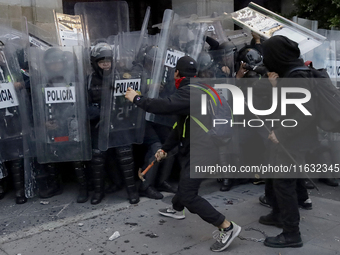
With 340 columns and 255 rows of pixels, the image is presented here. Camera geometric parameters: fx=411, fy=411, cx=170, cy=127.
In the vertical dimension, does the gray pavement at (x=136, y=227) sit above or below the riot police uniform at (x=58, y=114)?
below

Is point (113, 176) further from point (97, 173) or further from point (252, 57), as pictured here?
point (252, 57)

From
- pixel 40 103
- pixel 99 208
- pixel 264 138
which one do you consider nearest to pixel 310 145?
pixel 264 138

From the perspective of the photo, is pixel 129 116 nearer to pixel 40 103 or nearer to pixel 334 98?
pixel 40 103

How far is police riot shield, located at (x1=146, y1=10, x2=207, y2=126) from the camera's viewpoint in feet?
17.0

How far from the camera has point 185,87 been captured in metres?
3.84

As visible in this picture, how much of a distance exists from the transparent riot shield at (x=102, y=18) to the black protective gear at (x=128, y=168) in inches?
97.8

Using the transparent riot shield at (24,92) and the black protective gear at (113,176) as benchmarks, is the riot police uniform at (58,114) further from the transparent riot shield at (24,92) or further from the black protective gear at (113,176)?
the black protective gear at (113,176)

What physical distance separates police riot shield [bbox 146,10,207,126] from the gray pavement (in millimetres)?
1289

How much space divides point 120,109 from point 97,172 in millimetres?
848

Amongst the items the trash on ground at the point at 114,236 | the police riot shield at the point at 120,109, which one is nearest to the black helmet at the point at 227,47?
the police riot shield at the point at 120,109

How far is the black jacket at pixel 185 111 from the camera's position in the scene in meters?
3.78

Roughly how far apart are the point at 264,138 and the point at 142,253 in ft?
7.97

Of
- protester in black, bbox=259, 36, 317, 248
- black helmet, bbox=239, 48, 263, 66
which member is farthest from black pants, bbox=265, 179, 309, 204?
black helmet, bbox=239, 48, 263, 66

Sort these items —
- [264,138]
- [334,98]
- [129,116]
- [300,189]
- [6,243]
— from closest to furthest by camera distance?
1. [334,98]
2. [6,243]
3. [300,189]
4. [129,116]
5. [264,138]
